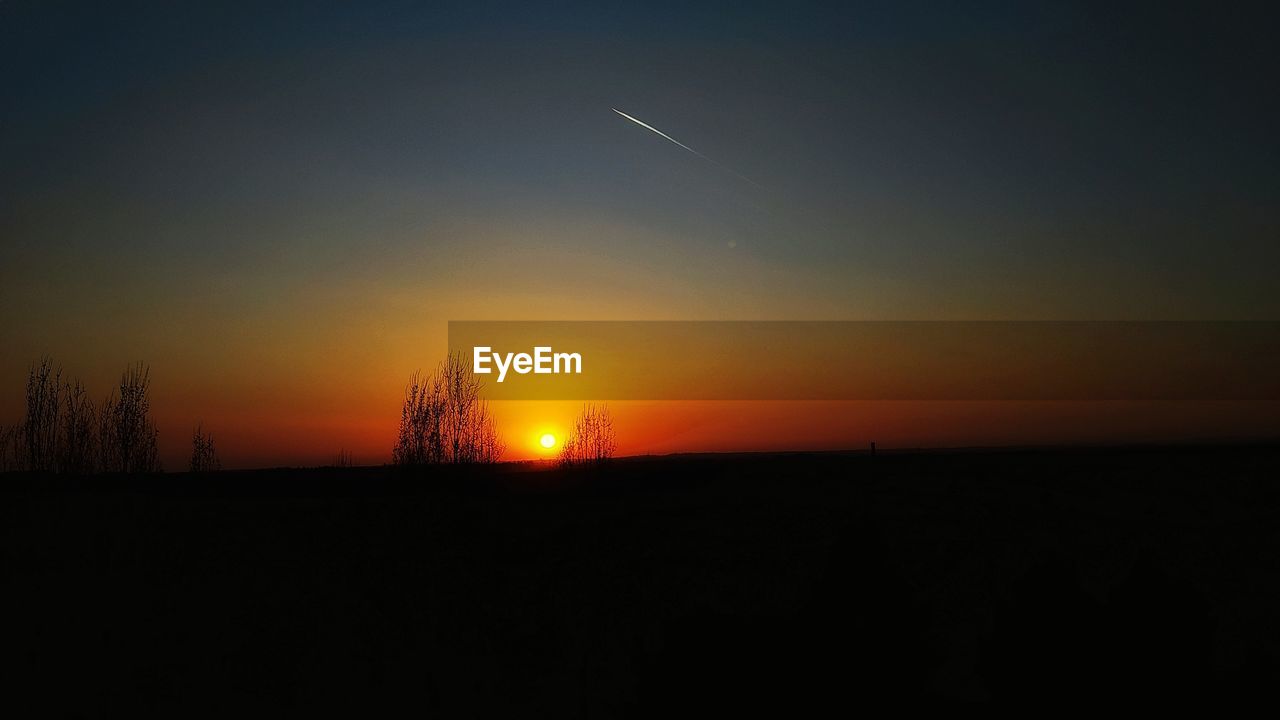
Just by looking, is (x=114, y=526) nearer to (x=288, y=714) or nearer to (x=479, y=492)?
(x=288, y=714)

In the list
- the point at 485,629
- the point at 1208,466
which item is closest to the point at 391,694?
the point at 485,629

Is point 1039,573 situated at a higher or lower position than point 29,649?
higher

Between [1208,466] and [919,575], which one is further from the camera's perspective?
[1208,466]

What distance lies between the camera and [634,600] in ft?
35.3

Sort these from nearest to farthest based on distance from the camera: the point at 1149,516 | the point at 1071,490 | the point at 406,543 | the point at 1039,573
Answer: the point at 1039,573 → the point at 406,543 → the point at 1149,516 → the point at 1071,490

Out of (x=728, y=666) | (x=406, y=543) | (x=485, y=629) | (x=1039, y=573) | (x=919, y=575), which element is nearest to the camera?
(x=728, y=666)

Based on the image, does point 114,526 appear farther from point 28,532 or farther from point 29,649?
point 29,649

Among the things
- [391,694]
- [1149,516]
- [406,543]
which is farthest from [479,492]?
[1149,516]

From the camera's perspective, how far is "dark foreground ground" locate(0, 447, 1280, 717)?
65.2 inches

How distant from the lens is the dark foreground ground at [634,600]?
166cm

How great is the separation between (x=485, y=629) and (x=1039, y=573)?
351 inches

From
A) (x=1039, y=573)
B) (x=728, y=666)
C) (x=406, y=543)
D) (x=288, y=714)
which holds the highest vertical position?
(x=1039, y=573)

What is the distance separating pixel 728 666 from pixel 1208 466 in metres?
24.5

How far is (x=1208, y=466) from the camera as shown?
70.3ft
